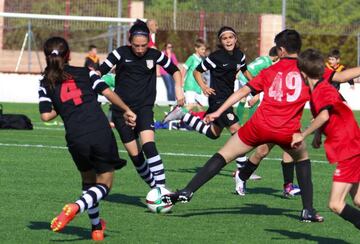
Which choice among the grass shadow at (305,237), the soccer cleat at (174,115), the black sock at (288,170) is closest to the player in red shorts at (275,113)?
the grass shadow at (305,237)

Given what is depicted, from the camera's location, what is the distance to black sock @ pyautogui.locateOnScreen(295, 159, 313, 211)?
36.4 ft

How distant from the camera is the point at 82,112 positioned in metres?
9.58

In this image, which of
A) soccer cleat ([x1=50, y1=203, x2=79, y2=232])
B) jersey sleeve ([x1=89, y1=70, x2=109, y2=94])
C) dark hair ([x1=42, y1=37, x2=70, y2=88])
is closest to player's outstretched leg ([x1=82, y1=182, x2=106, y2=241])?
soccer cleat ([x1=50, y1=203, x2=79, y2=232])

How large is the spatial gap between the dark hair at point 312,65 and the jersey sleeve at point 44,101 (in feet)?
7.44

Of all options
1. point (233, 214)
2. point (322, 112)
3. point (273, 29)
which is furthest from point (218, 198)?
point (273, 29)

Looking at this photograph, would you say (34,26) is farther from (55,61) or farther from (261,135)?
(55,61)

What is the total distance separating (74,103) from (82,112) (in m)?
0.11

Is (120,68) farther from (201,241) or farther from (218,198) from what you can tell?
(201,241)

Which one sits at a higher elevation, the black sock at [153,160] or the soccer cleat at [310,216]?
the black sock at [153,160]

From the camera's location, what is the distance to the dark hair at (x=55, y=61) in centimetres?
951

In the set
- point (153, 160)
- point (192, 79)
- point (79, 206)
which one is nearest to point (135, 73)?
point (153, 160)

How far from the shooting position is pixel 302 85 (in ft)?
35.3

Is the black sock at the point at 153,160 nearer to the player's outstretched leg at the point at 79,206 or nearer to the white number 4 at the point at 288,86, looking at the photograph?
the white number 4 at the point at 288,86

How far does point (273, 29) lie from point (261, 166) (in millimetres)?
17040
